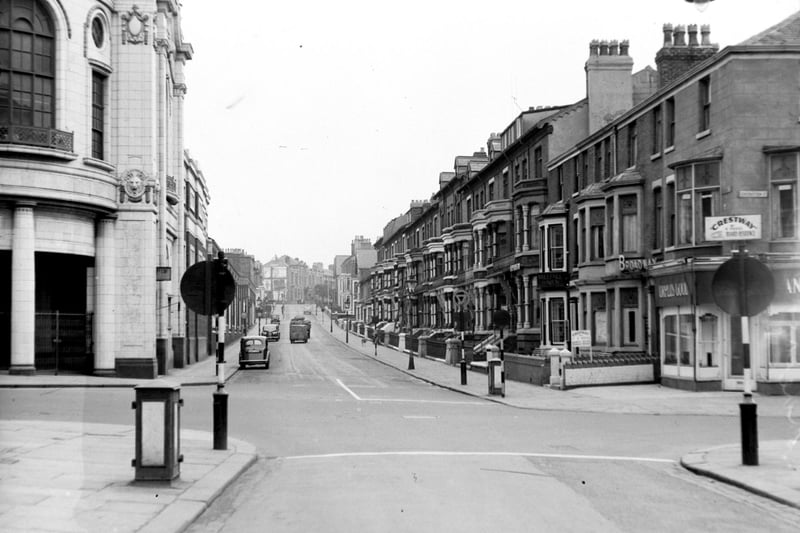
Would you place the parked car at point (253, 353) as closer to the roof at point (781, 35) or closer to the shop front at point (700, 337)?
the shop front at point (700, 337)

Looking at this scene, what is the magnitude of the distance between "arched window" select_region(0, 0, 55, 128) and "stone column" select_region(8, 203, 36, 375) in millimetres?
3277

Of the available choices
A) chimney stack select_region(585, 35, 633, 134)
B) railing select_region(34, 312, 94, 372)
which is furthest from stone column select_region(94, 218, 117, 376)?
chimney stack select_region(585, 35, 633, 134)

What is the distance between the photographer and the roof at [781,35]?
2577cm

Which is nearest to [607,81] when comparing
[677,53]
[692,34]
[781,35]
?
[692,34]

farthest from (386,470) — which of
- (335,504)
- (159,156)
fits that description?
(159,156)

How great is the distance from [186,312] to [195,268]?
112 ft

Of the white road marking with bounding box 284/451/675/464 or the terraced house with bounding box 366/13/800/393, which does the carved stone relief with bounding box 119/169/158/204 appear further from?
the white road marking with bounding box 284/451/675/464

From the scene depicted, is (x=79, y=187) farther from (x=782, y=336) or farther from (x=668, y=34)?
(x=782, y=336)

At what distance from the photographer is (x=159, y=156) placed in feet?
125

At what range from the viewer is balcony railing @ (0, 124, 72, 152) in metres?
29.8

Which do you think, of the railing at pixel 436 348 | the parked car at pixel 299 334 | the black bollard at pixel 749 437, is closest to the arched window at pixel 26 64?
the black bollard at pixel 749 437

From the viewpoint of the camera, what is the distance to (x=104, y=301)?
33.4 metres

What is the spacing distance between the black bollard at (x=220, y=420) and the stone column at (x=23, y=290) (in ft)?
64.3

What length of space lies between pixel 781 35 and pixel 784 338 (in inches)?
365
